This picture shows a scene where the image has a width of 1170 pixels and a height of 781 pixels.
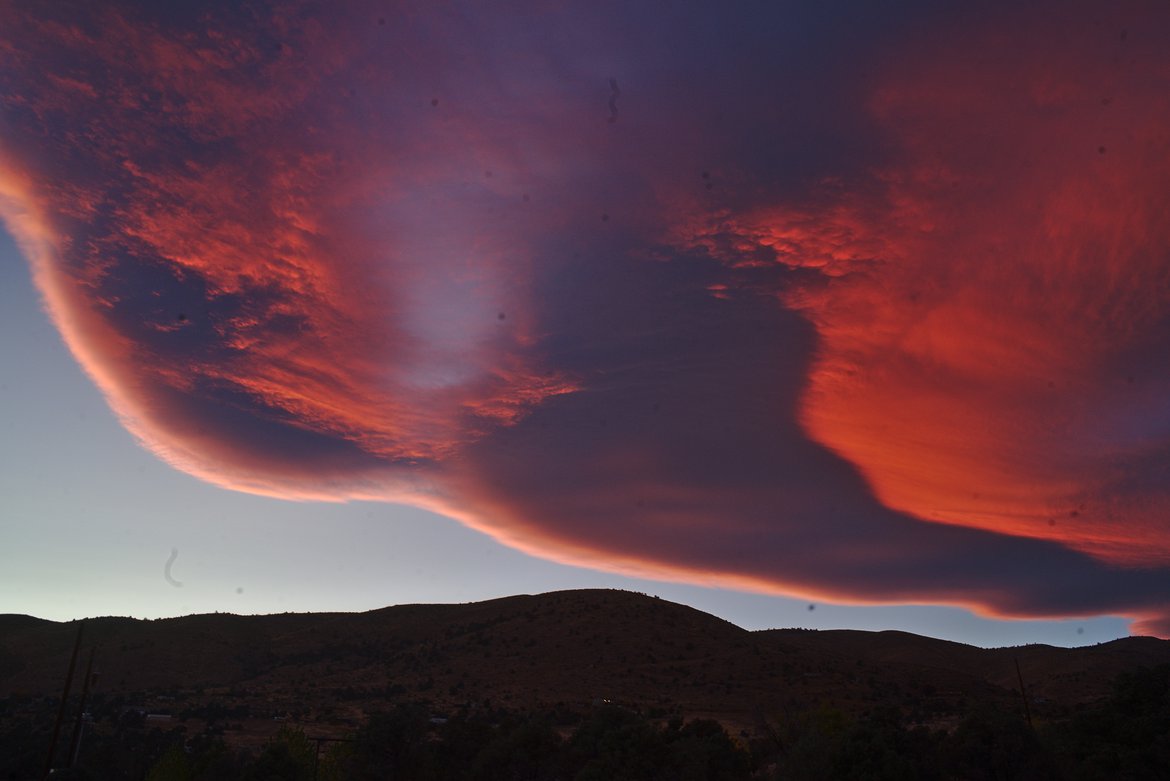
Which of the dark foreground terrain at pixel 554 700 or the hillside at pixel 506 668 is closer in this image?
the dark foreground terrain at pixel 554 700

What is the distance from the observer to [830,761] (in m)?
33.2

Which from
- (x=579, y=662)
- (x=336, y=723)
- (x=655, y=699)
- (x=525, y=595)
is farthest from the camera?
(x=525, y=595)

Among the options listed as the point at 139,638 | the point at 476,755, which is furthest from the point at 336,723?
the point at 139,638

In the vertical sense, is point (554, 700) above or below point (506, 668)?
below

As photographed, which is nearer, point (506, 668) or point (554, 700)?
point (554, 700)

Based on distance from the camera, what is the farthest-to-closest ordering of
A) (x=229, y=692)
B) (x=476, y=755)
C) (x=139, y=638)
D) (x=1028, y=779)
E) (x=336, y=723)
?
1. (x=139, y=638)
2. (x=229, y=692)
3. (x=336, y=723)
4. (x=476, y=755)
5. (x=1028, y=779)

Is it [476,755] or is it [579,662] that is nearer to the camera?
[476,755]

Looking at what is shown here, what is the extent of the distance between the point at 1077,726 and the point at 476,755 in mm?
31155

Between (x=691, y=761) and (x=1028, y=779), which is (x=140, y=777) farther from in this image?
(x=1028, y=779)

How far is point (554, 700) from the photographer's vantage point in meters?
72.5

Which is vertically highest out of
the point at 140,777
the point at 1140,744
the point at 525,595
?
the point at 525,595

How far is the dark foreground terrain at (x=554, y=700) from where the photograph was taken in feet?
119

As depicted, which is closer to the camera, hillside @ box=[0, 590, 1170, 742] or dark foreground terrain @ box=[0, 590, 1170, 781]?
dark foreground terrain @ box=[0, 590, 1170, 781]

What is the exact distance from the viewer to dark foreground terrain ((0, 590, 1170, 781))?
119ft
